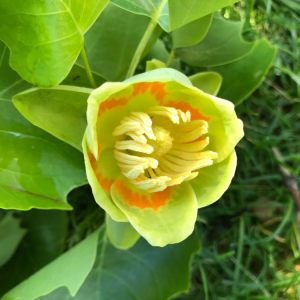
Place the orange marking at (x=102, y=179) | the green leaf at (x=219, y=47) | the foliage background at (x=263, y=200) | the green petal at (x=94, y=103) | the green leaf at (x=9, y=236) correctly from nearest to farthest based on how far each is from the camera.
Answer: the green petal at (x=94, y=103) < the orange marking at (x=102, y=179) < the green leaf at (x=219, y=47) < the green leaf at (x=9, y=236) < the foliage background at (x=263, y=200)

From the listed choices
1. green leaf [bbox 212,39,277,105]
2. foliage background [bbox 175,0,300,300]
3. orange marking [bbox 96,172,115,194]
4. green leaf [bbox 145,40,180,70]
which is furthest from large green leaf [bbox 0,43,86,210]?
foliage background [bbox 175,0,300,300]

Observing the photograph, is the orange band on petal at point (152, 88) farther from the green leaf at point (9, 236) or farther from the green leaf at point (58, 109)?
the green leaf at point (9, 236)

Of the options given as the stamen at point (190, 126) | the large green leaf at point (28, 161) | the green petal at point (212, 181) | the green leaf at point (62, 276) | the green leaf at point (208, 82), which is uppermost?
the green leaf at point (208, 82)

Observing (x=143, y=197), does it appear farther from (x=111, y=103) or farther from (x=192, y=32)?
(x=192, y=32)

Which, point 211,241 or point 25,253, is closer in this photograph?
point 25,253

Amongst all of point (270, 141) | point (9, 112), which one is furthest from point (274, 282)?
point (9, 112)

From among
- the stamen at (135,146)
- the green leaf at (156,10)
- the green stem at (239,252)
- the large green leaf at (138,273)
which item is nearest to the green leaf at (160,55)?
the green leaf at (156,10)

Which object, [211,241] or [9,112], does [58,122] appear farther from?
[211,241]
